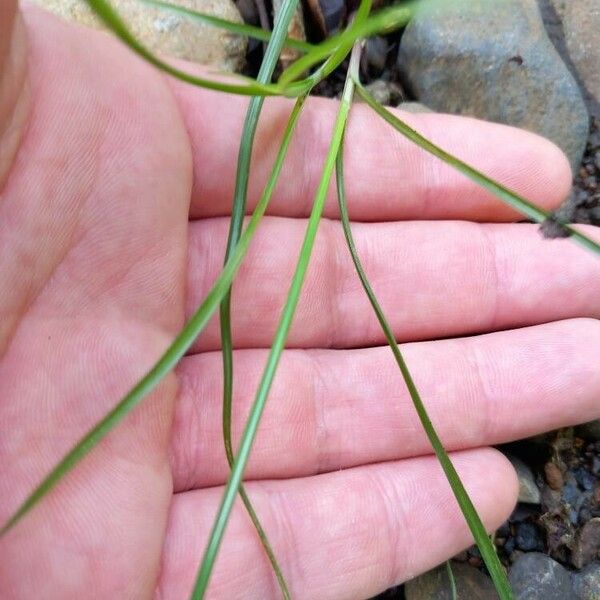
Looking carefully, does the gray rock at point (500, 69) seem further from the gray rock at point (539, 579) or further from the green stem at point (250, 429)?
the gray rock at point (539, 579)

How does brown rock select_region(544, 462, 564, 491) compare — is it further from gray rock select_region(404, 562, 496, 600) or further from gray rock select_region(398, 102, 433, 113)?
gray rock select_region(398, 102, 433, 113)

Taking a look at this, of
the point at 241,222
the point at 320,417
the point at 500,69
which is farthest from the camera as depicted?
the point at 500,69

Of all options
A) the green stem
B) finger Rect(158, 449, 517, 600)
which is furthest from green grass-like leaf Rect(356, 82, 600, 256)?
finger Rect(158, 449, 517, 600)

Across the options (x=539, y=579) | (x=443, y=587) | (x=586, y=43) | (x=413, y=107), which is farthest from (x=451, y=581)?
(x=586, y=43)

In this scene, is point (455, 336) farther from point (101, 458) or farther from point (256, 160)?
point (101, 458)

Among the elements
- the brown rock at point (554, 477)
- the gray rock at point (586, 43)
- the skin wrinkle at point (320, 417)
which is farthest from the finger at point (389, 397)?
the gray rock at point (586, 43)

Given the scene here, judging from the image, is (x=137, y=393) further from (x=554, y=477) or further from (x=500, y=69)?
(x=500, y=69)
